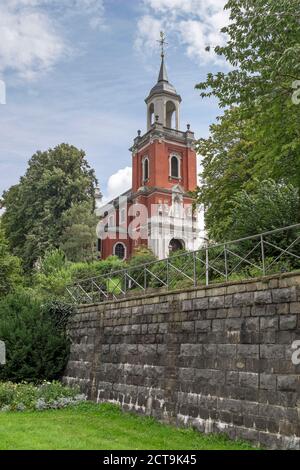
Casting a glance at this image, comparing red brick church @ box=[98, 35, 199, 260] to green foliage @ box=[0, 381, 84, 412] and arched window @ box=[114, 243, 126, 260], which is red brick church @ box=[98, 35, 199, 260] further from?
green foliage @ box=[0, 381, 84, 412]

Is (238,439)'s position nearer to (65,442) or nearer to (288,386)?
(288,386)

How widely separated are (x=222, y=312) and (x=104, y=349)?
16.8ft

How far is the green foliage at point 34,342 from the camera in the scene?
551 inches

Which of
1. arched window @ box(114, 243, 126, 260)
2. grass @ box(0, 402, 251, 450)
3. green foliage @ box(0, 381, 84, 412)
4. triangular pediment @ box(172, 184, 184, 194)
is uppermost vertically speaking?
triangular pediment @ box(172, 184, 184, 194)

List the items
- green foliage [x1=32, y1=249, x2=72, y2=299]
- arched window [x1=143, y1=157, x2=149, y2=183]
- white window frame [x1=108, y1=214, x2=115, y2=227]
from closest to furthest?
green foliage [x1=32, y1=249, x2=72, y2=299] → arched window [x1=143, y1=157, x2=149, y2=183] → white window frame [x1=108, y1=214, x2=115, y2=227]

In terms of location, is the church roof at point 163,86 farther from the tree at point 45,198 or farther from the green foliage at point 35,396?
the green foliage at point 35,396

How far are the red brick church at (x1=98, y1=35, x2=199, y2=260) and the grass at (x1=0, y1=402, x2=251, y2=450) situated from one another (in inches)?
1032

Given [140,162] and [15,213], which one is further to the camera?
[140,162]

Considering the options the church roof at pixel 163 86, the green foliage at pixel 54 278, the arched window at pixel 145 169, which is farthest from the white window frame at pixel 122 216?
the green foliage at pixel 54 278

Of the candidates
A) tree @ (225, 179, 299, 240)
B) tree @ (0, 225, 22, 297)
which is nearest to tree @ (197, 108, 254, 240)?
tree @ (225, 179, 299, 240)

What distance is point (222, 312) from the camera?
8.70 metres

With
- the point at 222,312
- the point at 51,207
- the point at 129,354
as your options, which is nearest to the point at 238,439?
the point at 222,312

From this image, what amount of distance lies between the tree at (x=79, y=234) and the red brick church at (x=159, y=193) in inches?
148

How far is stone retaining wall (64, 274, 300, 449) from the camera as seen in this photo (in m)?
7.32
